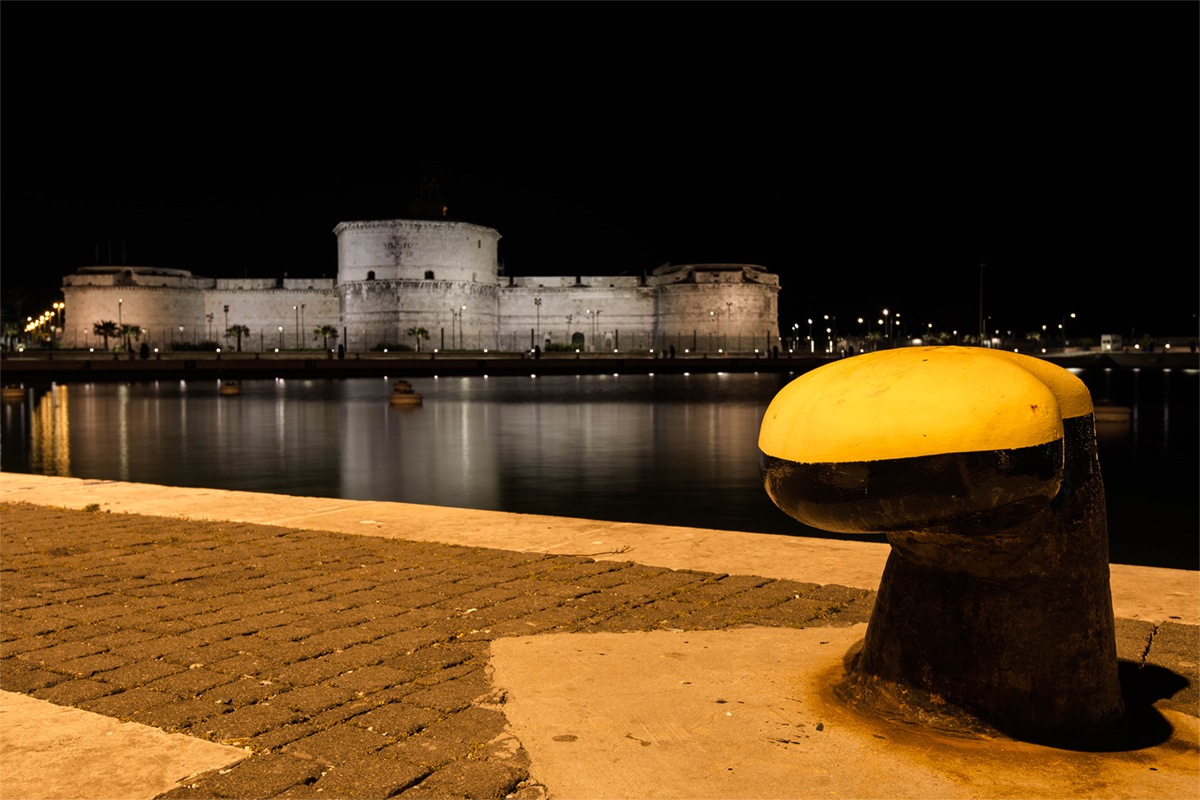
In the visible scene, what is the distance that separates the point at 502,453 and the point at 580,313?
63.9 meters

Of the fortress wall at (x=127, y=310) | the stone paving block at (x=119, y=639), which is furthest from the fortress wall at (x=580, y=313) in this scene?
the stone paving block at (x=119, y=639)

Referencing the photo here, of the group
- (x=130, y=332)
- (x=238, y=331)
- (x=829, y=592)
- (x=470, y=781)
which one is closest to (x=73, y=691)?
(x=470, y=781)

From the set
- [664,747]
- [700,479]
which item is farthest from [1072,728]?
[700,479]

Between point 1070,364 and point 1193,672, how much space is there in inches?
2964

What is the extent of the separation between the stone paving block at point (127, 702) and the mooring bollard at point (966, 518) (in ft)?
6.62

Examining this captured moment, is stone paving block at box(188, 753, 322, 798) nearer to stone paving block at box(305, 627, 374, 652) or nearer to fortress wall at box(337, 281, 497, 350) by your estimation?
stone paving block at box(305, 627, 374, 652)

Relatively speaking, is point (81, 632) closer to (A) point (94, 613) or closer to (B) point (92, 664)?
(A) point (94, 613)

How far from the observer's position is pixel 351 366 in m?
53.2

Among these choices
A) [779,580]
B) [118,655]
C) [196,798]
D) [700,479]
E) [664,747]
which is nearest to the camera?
[196,798]

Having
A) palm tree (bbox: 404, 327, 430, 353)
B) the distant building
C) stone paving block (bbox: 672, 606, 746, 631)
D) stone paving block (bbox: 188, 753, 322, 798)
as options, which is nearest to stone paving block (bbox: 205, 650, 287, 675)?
stone paving block (bbox: 188, 753, 322, 798)

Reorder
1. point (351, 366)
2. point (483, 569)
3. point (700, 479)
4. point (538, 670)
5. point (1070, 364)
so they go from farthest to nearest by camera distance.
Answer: point (1070, 364)
point (351, 366)
point (700, 479)
point (483, 569)
point (538, 670)

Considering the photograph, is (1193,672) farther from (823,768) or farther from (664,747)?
(664,747)

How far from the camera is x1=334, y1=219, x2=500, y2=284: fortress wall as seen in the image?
7588cm

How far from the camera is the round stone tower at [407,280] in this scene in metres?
75.9
